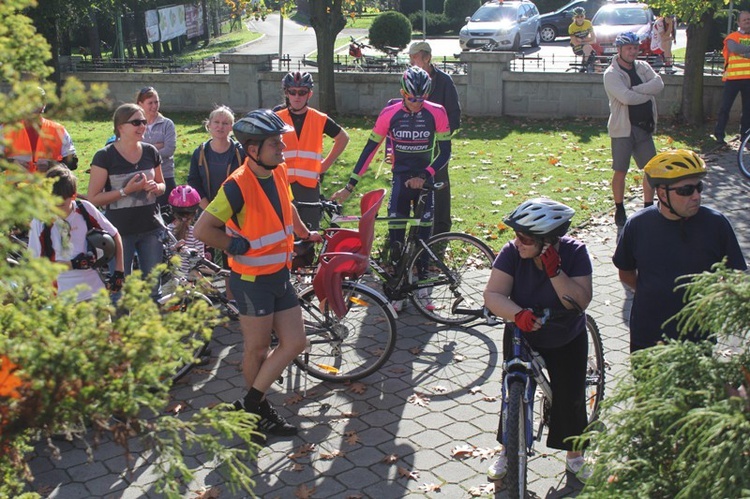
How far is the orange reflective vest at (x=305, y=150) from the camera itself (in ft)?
27.3

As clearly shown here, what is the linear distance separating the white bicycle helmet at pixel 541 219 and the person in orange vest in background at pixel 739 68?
9311 mm

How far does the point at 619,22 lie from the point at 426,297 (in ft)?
68.6

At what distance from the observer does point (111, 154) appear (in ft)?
24.2

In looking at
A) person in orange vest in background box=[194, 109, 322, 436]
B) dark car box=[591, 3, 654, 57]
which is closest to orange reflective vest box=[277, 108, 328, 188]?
person in orange vest in background box=[194, 109, 322, 436]

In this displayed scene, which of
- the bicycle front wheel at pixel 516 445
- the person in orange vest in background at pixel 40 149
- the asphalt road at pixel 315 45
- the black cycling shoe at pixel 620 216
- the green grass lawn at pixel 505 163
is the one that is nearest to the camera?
the bicycle front wheel at pixel 516 445

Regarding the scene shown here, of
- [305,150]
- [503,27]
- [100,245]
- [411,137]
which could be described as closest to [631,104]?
[411,137]

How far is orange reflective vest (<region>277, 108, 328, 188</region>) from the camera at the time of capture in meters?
8.33

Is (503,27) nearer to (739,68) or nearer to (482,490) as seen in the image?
(739,68)

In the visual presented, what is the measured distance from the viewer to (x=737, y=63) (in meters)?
13.8

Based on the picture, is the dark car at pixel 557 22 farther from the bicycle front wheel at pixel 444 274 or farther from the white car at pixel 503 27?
the bicycle front wheel at pixel 444 274

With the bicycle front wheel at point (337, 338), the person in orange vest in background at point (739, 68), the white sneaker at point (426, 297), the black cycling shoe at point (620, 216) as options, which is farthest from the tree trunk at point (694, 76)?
the bicycle front wheel at point (337, 338)

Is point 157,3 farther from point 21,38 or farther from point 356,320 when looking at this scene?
point 21,38

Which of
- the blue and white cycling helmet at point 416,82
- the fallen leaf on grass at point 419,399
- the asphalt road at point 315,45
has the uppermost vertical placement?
the asphalt road at point 315,45

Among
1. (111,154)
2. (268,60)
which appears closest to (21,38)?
(111,154)
